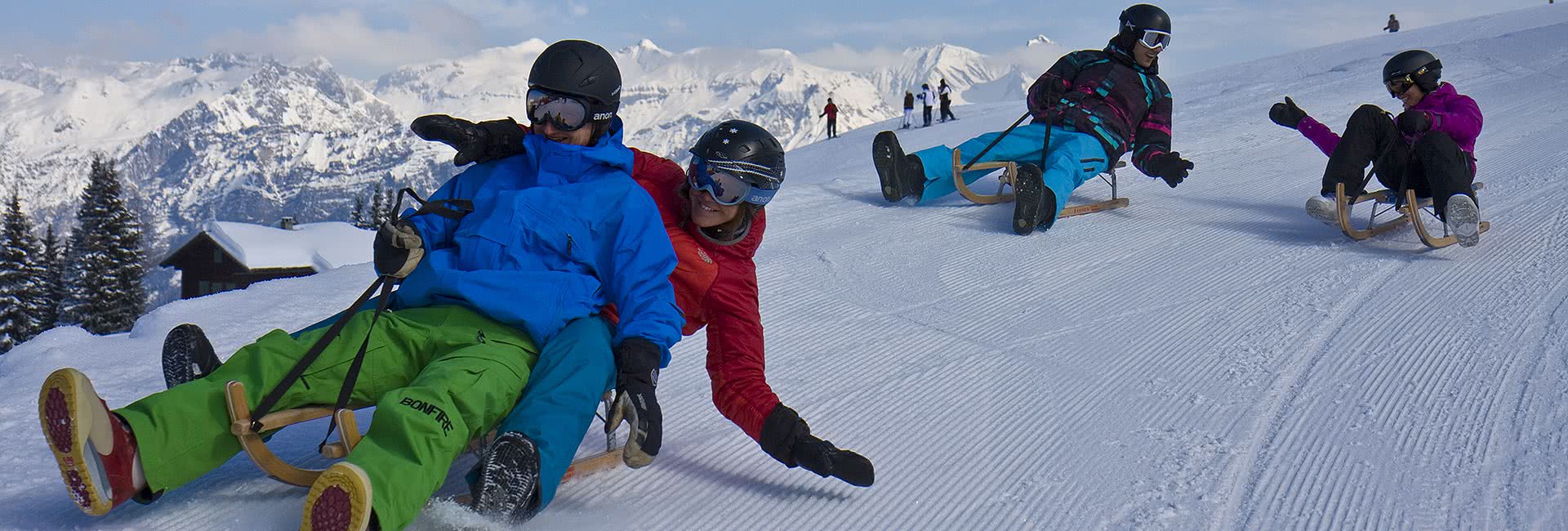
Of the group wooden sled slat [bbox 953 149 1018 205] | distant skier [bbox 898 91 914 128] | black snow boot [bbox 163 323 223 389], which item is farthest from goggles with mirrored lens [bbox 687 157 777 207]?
distant skier [bbox 898 91 914 128]

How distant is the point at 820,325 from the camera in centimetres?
442

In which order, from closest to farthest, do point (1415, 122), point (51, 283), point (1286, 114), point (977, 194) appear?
point (1415, 122) → point (1286, 114) → point (977, 194) → point (51, 283)

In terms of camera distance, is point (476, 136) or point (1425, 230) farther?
point (1425, 230)

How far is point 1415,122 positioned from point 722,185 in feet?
13.6

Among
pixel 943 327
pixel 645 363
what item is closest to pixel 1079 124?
pixel 943 327

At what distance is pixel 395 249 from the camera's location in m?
2.53

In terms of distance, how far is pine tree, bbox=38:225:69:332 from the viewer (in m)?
25.5

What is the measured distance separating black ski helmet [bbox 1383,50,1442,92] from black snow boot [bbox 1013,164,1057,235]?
68.5 inches

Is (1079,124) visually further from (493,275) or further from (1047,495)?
(493,275)

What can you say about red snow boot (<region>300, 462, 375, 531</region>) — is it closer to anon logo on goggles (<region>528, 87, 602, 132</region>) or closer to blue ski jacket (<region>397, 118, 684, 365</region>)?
blue ski jacket (<region>397, 118, 684, 365</region>)

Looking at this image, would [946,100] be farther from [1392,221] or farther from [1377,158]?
[1392,221]

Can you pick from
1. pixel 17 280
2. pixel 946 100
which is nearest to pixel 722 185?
pixel 946 100

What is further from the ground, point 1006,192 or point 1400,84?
point 1400,84

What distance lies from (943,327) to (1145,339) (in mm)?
764
